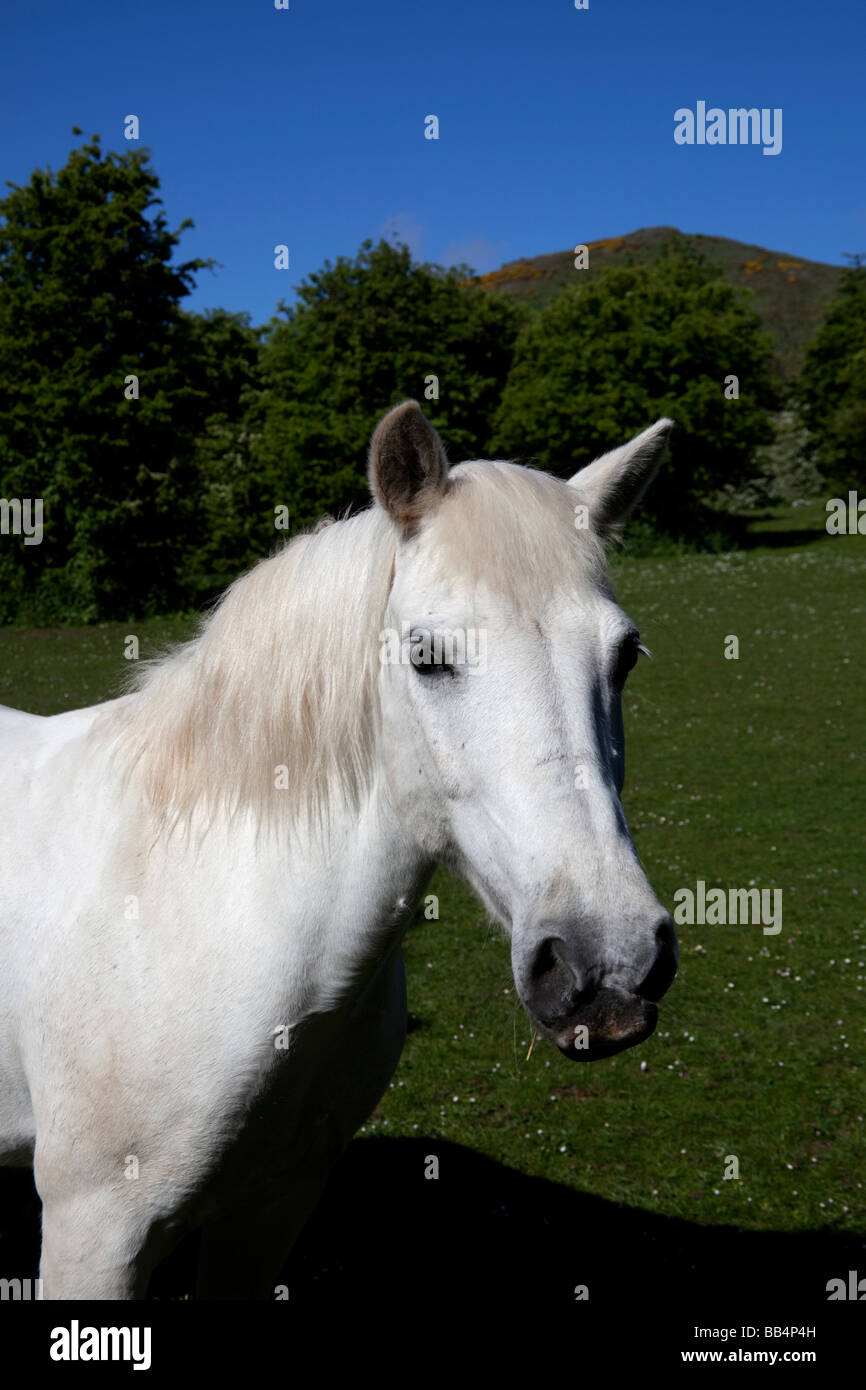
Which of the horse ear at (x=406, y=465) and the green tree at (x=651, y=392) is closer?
the horse ear at (x=406, y=465)

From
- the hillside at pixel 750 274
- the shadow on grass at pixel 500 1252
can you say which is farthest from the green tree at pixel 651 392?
the hillside at pixel 750 274

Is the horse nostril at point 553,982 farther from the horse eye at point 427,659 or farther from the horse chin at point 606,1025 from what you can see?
the horse eye at point 427,659

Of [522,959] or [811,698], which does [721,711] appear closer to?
[811,698]

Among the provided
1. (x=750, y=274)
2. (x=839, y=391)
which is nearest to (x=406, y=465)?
(x=839, y=391)

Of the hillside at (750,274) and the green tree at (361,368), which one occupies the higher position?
the hillside at (750,274)

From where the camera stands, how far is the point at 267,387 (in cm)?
4597

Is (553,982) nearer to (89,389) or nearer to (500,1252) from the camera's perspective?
(500,1252)

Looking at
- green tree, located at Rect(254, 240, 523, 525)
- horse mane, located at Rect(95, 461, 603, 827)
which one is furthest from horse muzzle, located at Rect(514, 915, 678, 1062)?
green tree, located at Rect(254, 240, 523, 525)

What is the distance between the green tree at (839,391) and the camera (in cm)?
4631

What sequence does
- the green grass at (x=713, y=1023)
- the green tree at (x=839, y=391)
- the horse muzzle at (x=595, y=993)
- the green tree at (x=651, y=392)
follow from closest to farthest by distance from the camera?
the horse muzzle at (x=595, y=993) < the green grass at (x=713, y=1023) < the green tree at (x=651, y=392) < the green tree at (x=839, y=391)

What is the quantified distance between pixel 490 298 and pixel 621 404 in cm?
937

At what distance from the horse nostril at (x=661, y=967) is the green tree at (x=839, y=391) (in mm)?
48743

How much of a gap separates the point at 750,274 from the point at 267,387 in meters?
127
